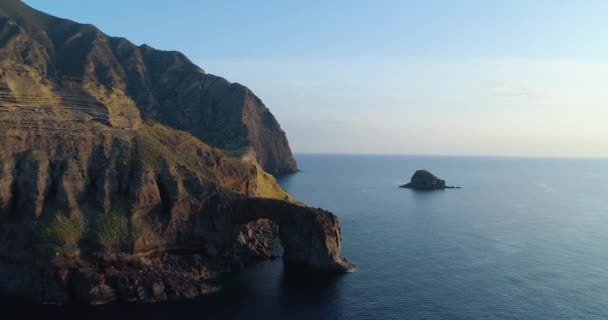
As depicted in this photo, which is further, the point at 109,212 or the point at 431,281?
the point at 431,281

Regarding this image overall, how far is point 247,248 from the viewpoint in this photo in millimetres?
99312

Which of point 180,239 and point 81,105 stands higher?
point 81,105

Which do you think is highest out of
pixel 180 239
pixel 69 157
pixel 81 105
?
pixel 81 105

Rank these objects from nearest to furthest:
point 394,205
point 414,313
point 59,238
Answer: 1. point 414,313
2. point 59,238
3. point 394,205

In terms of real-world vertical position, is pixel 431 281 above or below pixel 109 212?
below

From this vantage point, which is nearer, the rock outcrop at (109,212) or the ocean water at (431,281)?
the ocean water at (431,281)

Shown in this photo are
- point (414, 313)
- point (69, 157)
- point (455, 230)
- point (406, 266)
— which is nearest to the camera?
point (414, 313)

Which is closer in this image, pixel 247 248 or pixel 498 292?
pixel 498 292

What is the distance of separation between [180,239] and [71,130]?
102 ft

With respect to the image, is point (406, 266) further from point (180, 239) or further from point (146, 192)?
point (146, 192)

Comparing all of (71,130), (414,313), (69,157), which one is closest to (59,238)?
(69,157)

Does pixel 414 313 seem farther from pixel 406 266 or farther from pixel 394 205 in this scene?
pixel 394 205

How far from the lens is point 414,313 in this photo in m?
69.6

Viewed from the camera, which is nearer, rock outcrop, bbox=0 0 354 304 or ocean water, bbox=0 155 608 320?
ocean water, bbox=0 155 608 320
